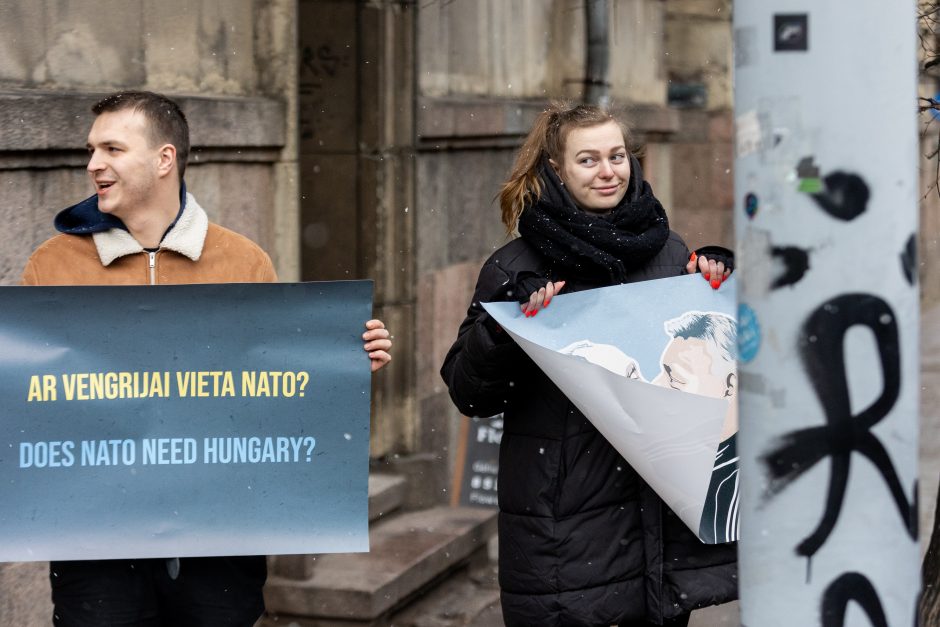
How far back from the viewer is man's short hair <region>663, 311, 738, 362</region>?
397 centimetres

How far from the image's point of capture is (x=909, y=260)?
96.7 inches

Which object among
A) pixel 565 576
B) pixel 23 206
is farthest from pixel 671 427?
pixel 23 206

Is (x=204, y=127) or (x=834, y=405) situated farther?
(x=204, y=127)

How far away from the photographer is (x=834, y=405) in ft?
7.98

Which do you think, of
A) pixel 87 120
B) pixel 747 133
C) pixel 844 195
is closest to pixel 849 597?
pixel 844 195

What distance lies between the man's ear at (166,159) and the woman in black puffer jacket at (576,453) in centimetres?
84

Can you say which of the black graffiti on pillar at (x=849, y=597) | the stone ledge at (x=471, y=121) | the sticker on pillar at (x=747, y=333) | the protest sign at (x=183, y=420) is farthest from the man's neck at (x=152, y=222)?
the stone ledge at (x=471, y=121)

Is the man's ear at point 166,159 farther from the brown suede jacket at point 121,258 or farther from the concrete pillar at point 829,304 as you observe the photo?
the concrete pillar at point 829,304

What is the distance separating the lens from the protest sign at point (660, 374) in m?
3.76

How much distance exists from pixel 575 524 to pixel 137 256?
50.5 inches

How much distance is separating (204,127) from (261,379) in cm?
248

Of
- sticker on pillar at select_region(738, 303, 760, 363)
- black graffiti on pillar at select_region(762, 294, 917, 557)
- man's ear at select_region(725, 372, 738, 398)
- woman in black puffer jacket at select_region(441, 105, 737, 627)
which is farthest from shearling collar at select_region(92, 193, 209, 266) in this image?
black graffiti on pillar at select_region(762, 294, 917, 557)

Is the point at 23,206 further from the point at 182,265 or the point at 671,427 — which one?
the point at 671,427

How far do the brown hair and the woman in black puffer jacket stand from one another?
0.03 meters
